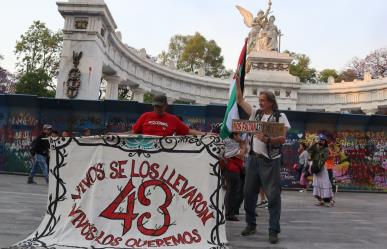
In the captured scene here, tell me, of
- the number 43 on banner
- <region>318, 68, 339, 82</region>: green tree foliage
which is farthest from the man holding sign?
<region>318, 68, 339, 82</region>: green tree foliage

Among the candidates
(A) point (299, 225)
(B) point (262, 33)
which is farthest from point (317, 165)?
(B) point (262, 33)

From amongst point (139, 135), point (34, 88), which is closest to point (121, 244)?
point (139, 135)

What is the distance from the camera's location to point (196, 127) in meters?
15.1

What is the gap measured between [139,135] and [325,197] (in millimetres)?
6466

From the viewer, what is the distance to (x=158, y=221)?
4.73m

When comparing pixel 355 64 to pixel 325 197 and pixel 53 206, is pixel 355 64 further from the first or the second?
pixel 53 206

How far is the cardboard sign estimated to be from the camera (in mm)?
5137

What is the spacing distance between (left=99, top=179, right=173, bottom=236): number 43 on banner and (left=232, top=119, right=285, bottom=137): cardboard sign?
3.72 feet

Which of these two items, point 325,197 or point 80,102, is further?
point 80,102

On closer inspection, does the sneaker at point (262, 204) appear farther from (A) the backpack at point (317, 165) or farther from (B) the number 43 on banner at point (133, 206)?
(B) the number 43 on banner at point (133, 206)

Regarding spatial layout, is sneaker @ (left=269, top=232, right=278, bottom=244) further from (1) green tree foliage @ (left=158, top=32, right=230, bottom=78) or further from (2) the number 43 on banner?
(1) green tree foliage @ (left=158, top=32, right=230, bottom=78)

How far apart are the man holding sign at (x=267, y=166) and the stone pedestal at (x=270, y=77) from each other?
34.3 meters

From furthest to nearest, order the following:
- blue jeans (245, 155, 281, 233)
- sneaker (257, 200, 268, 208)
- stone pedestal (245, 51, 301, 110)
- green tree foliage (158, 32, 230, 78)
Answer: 1. green tree foliage (158, 32, 230, 78)
2. stone pedestal (245, 51, 301, 110)
3. sneaker (257, 200, 268, 208)
4. blue jeans (245, 155, 281, 233)

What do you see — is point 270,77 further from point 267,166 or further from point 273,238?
point 273,238
